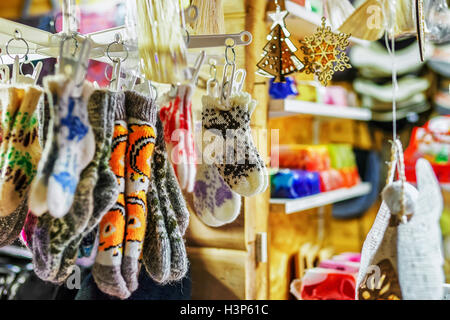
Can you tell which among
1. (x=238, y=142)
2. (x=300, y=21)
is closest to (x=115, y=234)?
(x=238, y=142)

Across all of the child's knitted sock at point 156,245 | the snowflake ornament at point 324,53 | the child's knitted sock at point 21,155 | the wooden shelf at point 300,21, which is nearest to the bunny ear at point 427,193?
the snowflake ornament at point 324,53

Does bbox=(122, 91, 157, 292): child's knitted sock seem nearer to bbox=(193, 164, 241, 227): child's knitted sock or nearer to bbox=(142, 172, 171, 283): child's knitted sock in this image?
bbox=(142, 172, 171, 283): child's knitted sock

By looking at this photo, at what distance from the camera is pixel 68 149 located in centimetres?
65

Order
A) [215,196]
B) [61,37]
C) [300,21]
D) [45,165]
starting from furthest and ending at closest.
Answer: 1. [300,21]
2. [215,196]
3. [61,37]
4. [45,165]

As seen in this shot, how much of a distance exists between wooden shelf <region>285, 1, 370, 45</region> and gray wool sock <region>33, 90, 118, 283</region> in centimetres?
55

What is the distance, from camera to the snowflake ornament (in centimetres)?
105

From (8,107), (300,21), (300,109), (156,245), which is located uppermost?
(300,21)

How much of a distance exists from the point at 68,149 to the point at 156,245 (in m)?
0.23

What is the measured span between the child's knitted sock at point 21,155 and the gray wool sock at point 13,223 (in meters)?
0.03

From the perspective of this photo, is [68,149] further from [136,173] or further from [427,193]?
[427,193]

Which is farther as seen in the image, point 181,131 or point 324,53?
point 324,53

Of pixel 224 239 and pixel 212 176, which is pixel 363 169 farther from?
pixel 212 176
